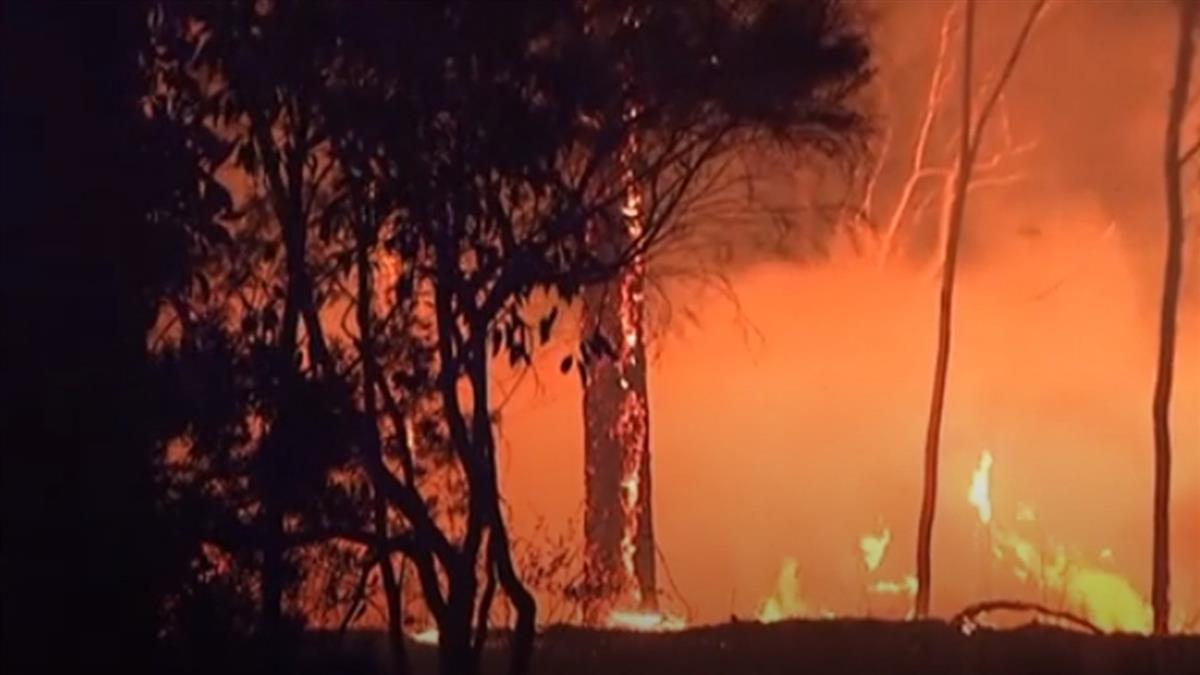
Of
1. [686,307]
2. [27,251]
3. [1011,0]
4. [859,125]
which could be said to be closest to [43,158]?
[27,251]

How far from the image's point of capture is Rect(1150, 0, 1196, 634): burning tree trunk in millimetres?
12234

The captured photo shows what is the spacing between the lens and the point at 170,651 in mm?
7605

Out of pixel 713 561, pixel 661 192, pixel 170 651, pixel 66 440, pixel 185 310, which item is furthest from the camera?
pixel 713 561

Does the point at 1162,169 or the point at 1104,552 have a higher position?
the point at 1162,169

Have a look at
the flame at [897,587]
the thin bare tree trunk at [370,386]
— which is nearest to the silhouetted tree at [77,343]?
the thin bare tree trunk at [370,386]

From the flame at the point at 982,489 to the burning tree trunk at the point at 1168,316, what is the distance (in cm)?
91

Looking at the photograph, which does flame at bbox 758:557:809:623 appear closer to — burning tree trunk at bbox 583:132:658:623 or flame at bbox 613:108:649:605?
burning tree trunk at bbox 583:132:658:623

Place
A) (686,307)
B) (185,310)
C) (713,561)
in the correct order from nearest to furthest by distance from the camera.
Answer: (185,310) < (686,307) < (713,561)

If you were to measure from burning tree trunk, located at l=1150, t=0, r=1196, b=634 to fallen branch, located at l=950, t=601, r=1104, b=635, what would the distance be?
423mm

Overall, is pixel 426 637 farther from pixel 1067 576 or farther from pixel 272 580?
pixel 1067 576

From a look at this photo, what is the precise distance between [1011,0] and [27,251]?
21.1 feet

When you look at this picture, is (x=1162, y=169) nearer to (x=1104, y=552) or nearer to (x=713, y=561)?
(x=1104, y=552)

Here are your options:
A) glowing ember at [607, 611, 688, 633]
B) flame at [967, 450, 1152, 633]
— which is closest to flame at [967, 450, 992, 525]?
flame at [967, 450, 1152, 633]

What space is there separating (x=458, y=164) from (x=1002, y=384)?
4.91 meters
